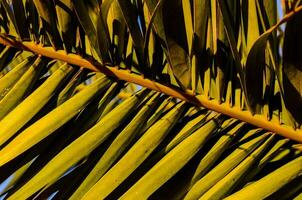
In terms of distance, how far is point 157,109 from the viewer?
1.11 meters

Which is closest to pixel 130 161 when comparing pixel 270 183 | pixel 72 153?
pixel 72 153

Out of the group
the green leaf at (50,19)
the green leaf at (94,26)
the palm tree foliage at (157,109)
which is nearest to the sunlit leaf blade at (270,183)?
the palm tree foliage at (157,109)

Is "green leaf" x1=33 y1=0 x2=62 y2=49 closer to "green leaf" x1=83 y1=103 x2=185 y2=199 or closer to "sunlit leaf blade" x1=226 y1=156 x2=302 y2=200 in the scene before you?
"green leaf" x1=83 y1=103 x2=185 y2=199

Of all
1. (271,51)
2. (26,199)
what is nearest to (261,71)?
(271,51)

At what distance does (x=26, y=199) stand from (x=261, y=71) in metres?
0.43

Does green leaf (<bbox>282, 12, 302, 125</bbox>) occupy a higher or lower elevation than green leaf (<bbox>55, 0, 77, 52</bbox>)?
lower

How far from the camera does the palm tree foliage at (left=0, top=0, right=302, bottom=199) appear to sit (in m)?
1.01

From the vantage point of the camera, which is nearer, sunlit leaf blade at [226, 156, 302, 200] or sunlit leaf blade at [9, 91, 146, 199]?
sunlit leaf blade at [226, 156, 302, 200]

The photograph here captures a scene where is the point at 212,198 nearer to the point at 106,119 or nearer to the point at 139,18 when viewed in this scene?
the point at 106,119

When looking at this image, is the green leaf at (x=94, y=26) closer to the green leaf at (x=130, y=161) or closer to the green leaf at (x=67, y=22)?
the green leaf at (x=67, y=22)

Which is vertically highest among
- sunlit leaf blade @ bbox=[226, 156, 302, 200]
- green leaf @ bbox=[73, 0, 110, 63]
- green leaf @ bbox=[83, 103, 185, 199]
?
green leaf @ bbox=[73, 0, 110, 63]

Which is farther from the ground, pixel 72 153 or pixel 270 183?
pixel 72 153

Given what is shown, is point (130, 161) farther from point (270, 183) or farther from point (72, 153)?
point (270, 183)

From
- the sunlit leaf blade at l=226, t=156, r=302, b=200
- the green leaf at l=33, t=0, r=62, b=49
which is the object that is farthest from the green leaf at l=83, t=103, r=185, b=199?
the green leaf at l=33, t=0, r=62, b=49
